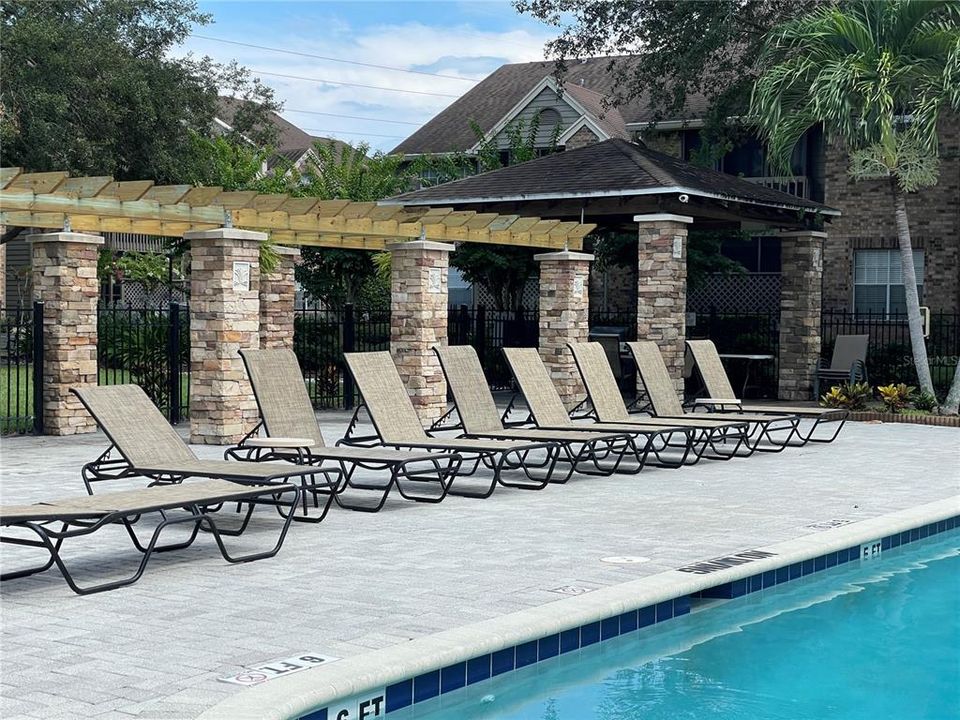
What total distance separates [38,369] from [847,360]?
44.3 feet

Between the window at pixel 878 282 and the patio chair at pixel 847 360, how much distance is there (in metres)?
6.89

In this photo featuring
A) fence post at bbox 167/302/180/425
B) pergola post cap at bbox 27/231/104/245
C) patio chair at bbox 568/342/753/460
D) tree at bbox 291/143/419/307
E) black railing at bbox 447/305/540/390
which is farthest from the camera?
tree at bbox 291/143/419/307

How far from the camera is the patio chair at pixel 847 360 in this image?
866 inches

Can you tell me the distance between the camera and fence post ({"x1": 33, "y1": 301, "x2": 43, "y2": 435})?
50.8 feet

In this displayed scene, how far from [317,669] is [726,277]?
28.8 m

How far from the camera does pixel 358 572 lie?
746cm

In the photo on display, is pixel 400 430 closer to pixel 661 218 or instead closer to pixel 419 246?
pixel 419 246

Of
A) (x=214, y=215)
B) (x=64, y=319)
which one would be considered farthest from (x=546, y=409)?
(x=64, y=319)

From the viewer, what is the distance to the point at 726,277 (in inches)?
1294

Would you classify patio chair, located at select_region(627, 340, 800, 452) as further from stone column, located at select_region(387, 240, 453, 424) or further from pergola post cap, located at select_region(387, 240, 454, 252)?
pergola post cap, located at select_region(387, 240, 454, 252)

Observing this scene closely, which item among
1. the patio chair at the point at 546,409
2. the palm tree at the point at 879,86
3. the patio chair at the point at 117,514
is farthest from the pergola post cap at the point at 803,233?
the patio chair at the point at 117,514

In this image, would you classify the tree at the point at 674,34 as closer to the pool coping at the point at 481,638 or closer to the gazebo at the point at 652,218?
the gazebo at the point at 652,218

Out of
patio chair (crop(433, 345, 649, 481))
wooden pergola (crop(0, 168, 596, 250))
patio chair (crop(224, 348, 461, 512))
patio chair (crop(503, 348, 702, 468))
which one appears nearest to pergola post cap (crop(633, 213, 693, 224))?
wooden pergola (crop(0, 168, 596, 250))

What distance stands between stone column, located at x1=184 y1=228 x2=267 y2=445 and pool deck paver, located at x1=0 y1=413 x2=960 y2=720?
6.58ft
